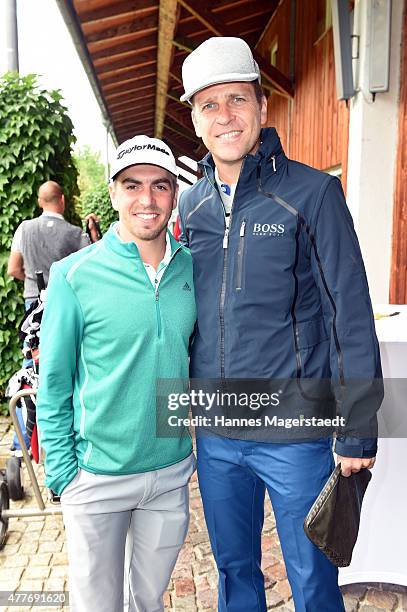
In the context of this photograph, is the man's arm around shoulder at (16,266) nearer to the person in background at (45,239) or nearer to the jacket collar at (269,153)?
the person in background at (45,239)

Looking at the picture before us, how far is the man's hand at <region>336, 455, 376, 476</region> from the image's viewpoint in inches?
79.1

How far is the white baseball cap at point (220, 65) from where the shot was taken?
2137 mm

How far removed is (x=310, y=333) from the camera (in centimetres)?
208

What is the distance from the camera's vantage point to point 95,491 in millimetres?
1997

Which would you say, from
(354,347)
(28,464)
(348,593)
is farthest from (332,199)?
(28,464)

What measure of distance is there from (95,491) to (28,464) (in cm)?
178

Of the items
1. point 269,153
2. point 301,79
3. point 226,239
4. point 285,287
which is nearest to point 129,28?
point 301,79

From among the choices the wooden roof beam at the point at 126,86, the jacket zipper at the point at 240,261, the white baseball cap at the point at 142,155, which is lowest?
the jacket zipper at the point at 240,261

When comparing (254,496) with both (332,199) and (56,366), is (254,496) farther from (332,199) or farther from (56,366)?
(332,199)

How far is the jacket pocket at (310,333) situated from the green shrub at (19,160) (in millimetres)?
4601

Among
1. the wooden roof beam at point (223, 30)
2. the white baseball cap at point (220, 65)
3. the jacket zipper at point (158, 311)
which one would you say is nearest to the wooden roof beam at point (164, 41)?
the wooden roof beam at point (223, 30)

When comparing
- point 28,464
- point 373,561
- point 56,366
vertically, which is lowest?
point 373,561

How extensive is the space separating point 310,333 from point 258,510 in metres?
0.84

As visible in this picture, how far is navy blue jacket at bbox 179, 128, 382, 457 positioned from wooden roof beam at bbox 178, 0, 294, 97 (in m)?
5.25
